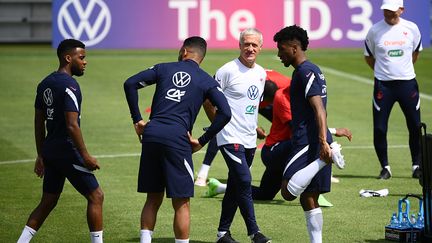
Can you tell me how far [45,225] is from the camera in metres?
12.9

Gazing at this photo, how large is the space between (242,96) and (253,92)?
131 millimetres

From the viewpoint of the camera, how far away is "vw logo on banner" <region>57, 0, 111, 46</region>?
31.1 metres

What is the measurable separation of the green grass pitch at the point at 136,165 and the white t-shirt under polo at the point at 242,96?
1172mm

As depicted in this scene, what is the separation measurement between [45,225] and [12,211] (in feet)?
3.28

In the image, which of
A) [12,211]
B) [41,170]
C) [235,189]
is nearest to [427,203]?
[235,189]

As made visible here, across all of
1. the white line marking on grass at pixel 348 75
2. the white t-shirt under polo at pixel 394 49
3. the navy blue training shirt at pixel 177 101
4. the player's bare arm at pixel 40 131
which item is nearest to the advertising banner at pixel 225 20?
the white line marking on grass at pixel 348 75

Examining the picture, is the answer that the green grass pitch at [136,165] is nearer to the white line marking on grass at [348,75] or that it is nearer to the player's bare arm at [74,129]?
the white line marking on grass at [348,75]

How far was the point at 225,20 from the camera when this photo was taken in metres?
32.2

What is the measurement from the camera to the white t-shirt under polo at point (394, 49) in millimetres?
16641

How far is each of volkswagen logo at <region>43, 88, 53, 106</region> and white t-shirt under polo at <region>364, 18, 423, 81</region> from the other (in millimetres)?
7208

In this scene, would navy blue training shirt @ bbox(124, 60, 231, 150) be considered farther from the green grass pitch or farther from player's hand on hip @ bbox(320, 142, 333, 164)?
the green grass pitch

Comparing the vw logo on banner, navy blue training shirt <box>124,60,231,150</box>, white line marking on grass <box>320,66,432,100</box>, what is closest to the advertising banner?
the vw logo on banner

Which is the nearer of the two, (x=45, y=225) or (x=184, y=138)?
(x=184, y=138)

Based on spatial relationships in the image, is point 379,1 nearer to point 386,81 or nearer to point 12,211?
point 386,81
